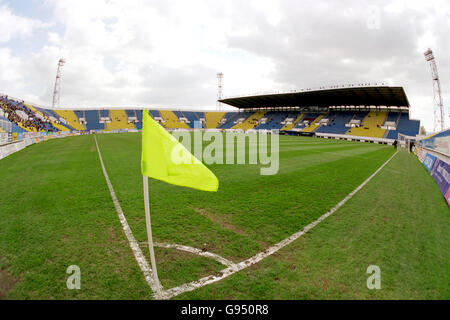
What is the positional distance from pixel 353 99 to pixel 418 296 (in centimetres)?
5847

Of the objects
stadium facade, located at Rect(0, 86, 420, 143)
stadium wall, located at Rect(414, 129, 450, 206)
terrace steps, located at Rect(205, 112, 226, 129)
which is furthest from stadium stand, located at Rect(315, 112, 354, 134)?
stadium wall, located at Rect(414, 129, 450, 206)

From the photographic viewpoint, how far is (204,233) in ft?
15.7

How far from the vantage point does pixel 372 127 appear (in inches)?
2014

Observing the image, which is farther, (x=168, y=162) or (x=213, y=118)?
(x=213, y=118)

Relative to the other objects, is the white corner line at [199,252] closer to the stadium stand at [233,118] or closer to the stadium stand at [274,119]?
the stadium stand at [274,119]

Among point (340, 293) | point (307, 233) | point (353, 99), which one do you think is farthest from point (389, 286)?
point (353, 99)

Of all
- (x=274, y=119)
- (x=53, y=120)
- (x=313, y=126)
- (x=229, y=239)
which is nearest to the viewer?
(x=229, y=239)

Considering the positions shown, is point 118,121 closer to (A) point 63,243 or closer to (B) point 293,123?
(B) point 293,123

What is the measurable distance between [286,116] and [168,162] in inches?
2761

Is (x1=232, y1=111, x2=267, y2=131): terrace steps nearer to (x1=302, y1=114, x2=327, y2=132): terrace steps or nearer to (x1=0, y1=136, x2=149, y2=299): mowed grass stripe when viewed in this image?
(x1=302, y1=114, x2=327, y2=132): terrace steps

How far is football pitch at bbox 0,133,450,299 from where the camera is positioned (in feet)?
10.5

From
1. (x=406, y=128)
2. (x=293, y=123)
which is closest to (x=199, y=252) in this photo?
(x=406, y=128)

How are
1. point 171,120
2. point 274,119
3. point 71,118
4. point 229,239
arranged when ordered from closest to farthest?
point 229,239
point 71,118
point 274,119
point 171,120

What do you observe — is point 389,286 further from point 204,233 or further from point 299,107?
point 299,107
